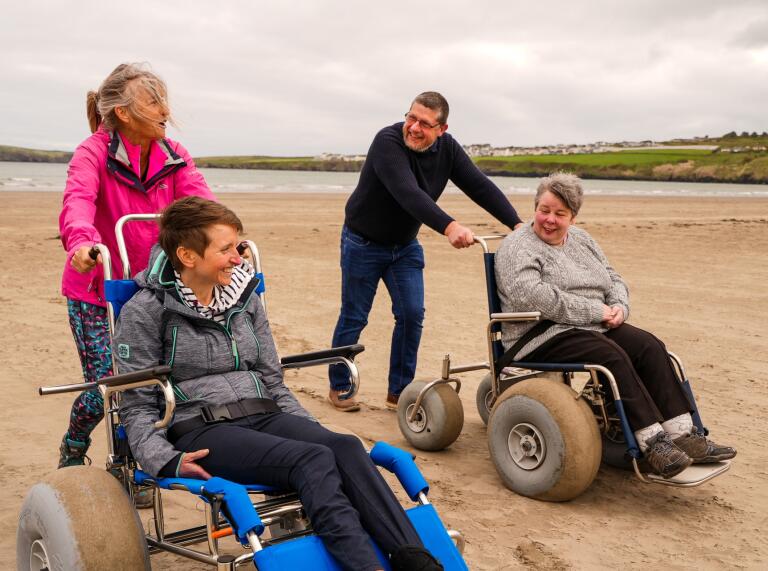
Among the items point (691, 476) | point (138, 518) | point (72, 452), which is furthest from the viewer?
point (691, 476)

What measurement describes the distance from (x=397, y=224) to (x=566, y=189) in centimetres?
136

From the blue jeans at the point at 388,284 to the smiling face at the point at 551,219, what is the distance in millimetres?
1109

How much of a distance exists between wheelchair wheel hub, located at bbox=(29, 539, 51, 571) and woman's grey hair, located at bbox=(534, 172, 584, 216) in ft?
9.83

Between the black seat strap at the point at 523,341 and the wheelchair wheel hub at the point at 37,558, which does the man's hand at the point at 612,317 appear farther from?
the wheelchair wheel hub at the point at 37,558

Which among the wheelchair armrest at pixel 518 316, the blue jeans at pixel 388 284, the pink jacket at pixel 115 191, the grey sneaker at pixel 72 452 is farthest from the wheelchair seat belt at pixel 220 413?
Answer: the blue jeans at pixel 388 284

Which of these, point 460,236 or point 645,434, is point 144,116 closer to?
point 460,236

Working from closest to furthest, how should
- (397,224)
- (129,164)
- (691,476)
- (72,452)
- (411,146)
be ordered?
(129,164) < (72,452) < (691,476) < (411,146) < (397,224)

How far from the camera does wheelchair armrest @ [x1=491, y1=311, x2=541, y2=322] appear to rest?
4344mm

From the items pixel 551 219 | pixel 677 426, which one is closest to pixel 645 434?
pixel 677 426

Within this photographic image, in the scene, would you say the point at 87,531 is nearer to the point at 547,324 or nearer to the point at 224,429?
the point at 224,429

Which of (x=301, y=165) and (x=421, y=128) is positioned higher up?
(x=301, y=165)

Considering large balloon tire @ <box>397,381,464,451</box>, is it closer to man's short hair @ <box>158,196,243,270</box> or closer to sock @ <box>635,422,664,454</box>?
sock @ <box>635,422,664,454</box>

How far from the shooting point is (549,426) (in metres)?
4.09

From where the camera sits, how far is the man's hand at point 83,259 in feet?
10.4
